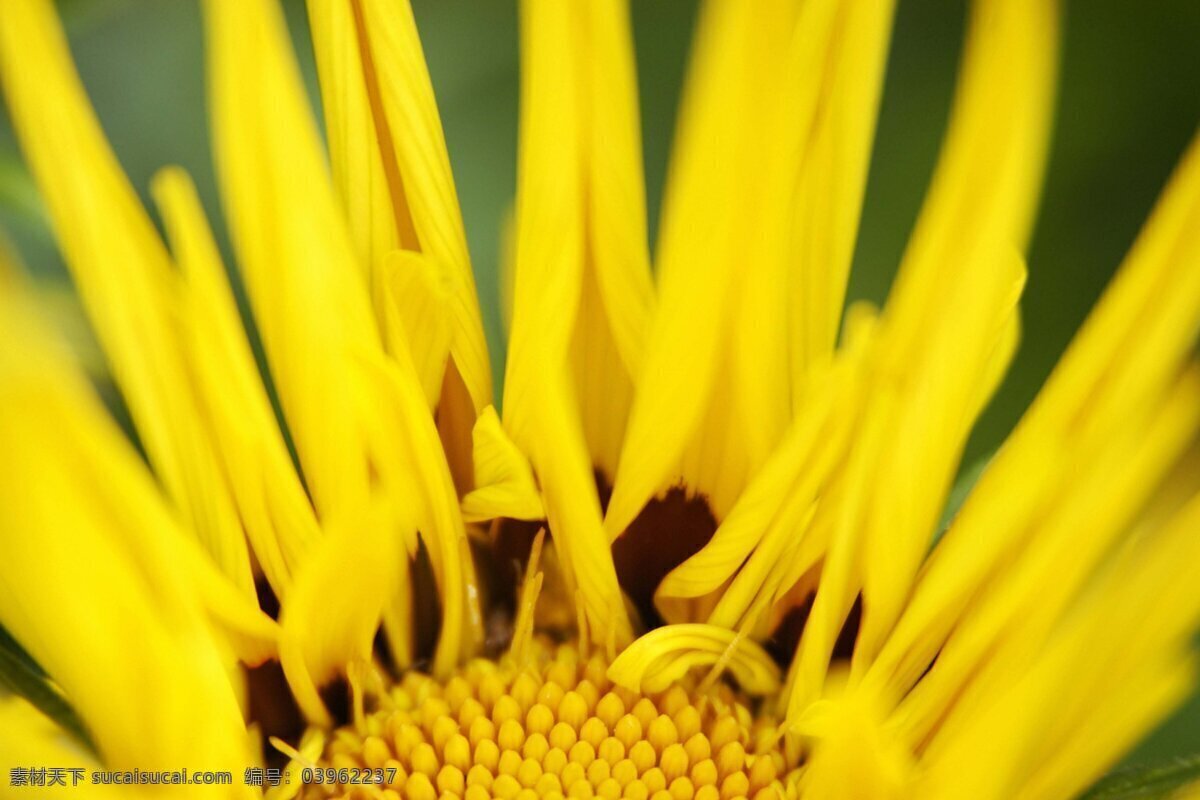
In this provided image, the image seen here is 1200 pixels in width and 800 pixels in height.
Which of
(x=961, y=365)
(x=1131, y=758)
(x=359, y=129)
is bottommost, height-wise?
(x=1131, y=758)

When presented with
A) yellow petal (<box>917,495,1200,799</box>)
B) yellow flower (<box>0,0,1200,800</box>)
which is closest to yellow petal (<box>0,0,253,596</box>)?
yellow flower (<box>0,0,1200,800</box>)

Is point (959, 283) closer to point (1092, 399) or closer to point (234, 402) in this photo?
point (1092, 399)

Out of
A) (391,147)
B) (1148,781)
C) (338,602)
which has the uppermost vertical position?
(391,147)

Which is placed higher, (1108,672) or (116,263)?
(116,263)

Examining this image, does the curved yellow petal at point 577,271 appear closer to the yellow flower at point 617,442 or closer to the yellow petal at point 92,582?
the yellow flower at point 617,442

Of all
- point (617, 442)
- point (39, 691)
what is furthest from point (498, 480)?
point (39, 691)

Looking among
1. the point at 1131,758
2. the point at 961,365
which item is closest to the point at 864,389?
the point at 961,365

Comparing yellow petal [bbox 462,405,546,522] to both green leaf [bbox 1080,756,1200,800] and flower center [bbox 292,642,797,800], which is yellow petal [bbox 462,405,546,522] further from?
green leaf [bbox 1080,756,1200,800]

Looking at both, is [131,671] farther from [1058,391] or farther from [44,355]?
[1058,391]
